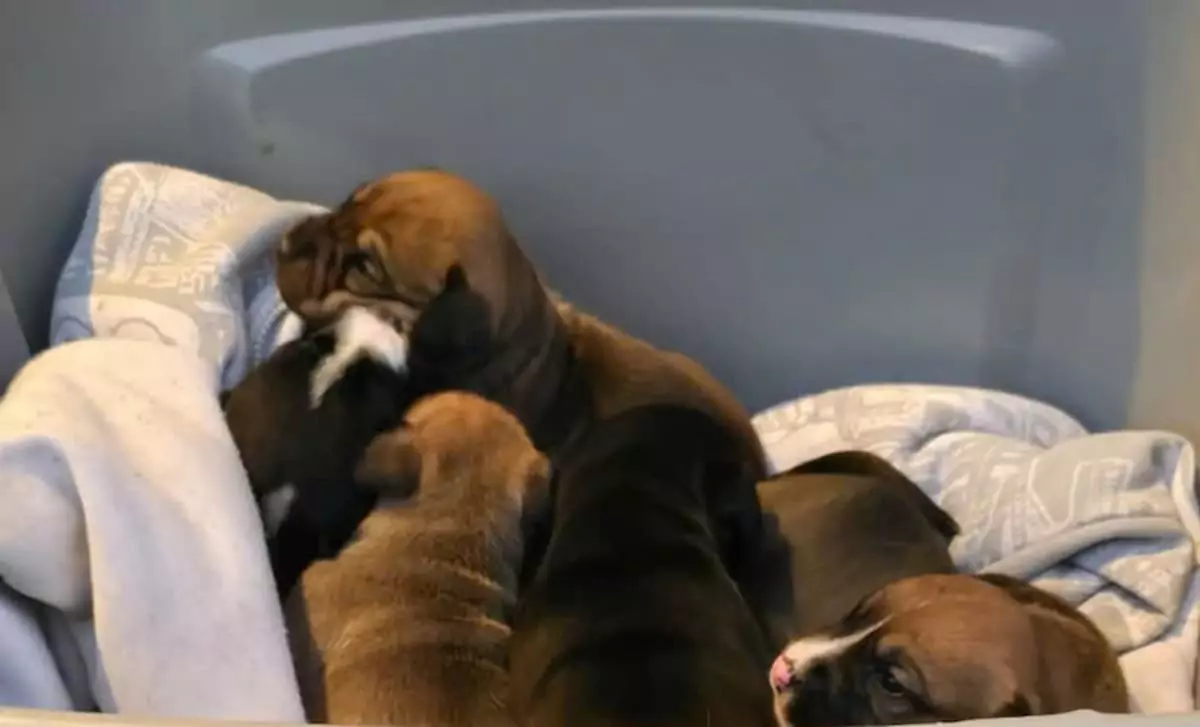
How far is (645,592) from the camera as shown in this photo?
4.20 feet

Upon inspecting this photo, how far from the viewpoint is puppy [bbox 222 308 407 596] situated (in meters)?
1.41

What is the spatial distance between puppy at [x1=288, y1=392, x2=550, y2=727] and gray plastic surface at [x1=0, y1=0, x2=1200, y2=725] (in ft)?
1.43

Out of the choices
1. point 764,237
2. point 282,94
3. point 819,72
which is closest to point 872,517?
point 764,237

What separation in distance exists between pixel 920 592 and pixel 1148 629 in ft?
1.17

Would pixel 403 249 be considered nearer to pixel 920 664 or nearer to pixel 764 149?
pixel 764 149

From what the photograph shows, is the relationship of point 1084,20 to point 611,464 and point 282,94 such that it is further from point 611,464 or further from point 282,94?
point 282,94

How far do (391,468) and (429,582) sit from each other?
14 cm

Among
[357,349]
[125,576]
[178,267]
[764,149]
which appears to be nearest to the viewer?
[125,576]

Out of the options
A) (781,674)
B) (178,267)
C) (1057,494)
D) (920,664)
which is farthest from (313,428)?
(1057,494)

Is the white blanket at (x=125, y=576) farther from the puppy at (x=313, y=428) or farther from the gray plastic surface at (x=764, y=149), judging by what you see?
the gray plastic surface at (x=764, y=149)

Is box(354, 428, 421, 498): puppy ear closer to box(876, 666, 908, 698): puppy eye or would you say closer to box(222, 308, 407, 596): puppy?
box(222, 308, 407, 596): puppy

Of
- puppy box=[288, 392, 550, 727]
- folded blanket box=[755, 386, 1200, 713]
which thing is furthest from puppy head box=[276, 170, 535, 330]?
folded blanket box=[755, 386, 1200, 713]

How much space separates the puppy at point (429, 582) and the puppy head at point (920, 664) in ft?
0.90

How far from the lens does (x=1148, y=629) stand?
1473 mm
